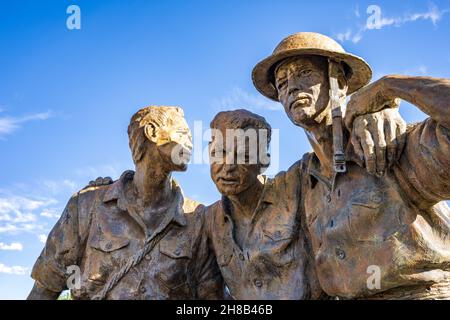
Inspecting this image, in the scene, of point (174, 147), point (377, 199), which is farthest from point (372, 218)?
point (174, 147)

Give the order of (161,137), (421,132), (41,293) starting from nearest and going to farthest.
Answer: (421,132)
(161,137)
(41,293)

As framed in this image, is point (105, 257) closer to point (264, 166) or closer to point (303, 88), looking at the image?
point (264, 166)

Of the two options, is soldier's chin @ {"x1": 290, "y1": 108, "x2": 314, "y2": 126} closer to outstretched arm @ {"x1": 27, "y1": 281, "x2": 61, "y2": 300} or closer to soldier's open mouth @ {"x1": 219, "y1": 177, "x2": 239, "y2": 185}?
soldier's open mouth @ {"x1": 219, "y1": 177, "x2": 239, "y2": 185}

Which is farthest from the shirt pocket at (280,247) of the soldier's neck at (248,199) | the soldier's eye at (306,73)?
the soldier's eye at (306,73)

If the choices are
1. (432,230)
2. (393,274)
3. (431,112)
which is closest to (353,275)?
(393,274)

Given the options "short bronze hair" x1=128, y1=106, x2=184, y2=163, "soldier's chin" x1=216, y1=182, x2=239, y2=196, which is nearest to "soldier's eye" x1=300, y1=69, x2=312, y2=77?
"soldier's chin" x1=216, y1=182, x2=239, y2=196

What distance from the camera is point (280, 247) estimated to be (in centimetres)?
533

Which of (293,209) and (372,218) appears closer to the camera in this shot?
(372,218)

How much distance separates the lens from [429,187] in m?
4.54

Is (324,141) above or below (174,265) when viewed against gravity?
above

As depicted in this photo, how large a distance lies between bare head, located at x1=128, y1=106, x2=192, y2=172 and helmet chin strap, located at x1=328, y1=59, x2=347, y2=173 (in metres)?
1.45

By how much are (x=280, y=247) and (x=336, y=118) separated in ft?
3.71

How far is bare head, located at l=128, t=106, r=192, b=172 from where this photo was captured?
5.82 m

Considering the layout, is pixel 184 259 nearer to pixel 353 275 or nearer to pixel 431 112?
pixel 353 275
